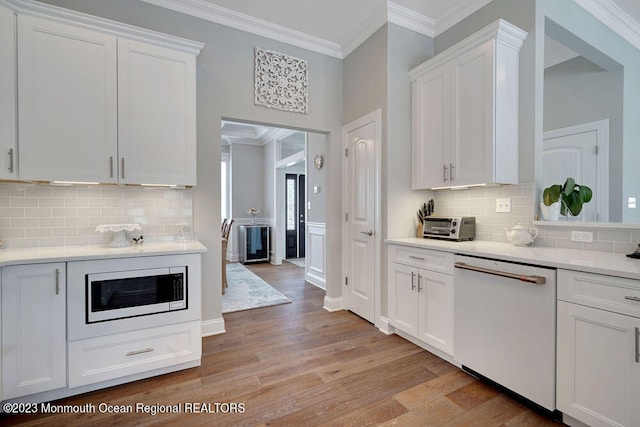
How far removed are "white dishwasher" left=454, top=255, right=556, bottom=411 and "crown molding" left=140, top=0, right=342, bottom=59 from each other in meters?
2.76

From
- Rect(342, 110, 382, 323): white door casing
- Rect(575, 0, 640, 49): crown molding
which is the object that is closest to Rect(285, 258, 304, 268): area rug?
Rect(342, 110, 382, 323): white door casing

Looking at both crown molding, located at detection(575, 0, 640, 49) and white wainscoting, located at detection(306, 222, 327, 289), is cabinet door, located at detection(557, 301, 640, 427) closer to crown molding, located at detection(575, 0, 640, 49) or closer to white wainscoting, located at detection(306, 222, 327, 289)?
crown molding, located at detection(575, 0, 640, 49)

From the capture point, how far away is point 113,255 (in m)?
1.97

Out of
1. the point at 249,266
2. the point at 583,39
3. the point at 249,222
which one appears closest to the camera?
the point at 583,39

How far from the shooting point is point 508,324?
1832 millimetres

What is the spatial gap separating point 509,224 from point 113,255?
299 cm

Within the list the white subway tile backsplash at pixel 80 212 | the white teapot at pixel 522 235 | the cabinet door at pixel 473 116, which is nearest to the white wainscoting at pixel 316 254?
the white subway tile backsplash at pixel 80 212

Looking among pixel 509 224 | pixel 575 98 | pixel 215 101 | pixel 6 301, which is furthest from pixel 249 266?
pixel 575 98

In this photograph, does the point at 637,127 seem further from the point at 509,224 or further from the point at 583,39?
the point at 509,224

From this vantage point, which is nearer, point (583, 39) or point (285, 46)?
→ point (583, 39)

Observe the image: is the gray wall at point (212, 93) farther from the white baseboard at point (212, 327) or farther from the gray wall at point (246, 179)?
the gray wall at point (246, 179)

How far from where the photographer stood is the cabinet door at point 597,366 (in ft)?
4.48

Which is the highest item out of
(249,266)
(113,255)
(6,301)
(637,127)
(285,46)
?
(285,46)

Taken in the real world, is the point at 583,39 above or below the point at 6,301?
above
